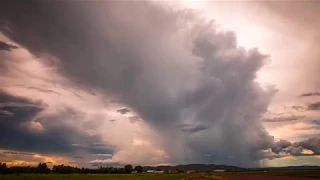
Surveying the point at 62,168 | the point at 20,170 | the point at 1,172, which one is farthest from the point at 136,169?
the point at 1,172

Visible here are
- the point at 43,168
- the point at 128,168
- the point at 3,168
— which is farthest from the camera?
Answer: the point at 128,168

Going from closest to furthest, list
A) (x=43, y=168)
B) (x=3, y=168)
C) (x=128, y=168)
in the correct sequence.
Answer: (x=3, y=168)
(x=43, y=168)
(x=128, y=168)

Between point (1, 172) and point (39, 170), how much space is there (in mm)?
22227

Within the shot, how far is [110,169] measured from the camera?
105m

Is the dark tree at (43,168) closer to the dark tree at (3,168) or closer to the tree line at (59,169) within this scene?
the tree line at (59,169)

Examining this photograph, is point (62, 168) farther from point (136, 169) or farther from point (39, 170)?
point (136, 169)

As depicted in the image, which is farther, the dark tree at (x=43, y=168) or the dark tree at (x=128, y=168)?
the dark tree at (x=128, y=168)

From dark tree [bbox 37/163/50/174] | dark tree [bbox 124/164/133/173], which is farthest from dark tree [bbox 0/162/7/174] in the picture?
dark tree [bbox 124/164/133/173]

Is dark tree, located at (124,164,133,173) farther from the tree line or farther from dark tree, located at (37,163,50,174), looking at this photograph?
dark tree, located at (37,163,50,174)

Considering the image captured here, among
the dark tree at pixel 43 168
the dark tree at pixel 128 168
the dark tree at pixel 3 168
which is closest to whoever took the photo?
the dark tree at pixel 3 168

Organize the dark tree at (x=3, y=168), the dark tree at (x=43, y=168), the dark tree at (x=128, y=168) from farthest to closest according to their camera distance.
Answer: the dark tree at (x=128, y=168) < the dark tree at (x=43, y=168) < the dark tree at (x=3, y=168)

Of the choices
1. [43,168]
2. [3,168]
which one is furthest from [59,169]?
[3,168]

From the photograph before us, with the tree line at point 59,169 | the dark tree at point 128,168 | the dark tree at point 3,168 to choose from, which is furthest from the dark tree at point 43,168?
the dark tree at point 128,168

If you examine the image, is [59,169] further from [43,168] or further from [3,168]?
[3,168]
